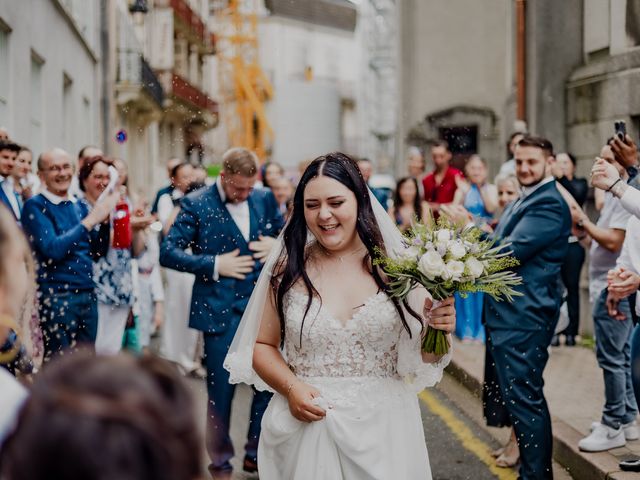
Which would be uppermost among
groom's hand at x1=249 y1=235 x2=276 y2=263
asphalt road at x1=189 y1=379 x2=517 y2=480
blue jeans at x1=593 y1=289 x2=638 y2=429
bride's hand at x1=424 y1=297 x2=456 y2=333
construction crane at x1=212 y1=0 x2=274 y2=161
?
construction crane at x1=212 y1=0 x2=274 y2=161

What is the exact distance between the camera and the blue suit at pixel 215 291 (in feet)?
21.5

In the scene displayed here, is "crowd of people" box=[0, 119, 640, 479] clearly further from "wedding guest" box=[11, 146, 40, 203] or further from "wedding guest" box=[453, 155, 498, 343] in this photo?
"wedding guest" box=[453, 155, 498, 343]

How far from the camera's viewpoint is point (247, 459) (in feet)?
21.8

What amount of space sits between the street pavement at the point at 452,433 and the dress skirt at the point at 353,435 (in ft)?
4.85

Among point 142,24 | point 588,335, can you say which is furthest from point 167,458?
point 142,24

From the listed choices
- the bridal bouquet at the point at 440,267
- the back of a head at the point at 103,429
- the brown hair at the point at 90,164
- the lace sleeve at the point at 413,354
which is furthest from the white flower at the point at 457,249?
the brown hair at the point at 90,164

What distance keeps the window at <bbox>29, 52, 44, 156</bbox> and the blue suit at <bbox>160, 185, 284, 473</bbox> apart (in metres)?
9.67

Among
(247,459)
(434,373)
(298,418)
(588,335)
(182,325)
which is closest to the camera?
(298,418)

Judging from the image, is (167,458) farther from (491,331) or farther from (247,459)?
(247,459)

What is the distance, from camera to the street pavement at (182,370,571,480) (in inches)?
261

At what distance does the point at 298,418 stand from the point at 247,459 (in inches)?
107

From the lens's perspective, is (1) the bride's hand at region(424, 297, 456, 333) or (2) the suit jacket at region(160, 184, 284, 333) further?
(2) the suit jacket at region(160, 184, 284, 333)

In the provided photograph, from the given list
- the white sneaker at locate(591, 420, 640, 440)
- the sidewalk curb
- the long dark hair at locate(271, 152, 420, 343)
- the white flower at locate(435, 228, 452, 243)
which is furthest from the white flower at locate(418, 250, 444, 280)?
the white sneaker at locate(591, 420, 640, 440)

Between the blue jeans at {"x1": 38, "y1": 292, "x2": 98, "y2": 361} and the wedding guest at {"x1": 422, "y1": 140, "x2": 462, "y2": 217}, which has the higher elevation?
the wedding guest at {"x1": 422, "y1": 140, "x2": 462, "y2": 217}
